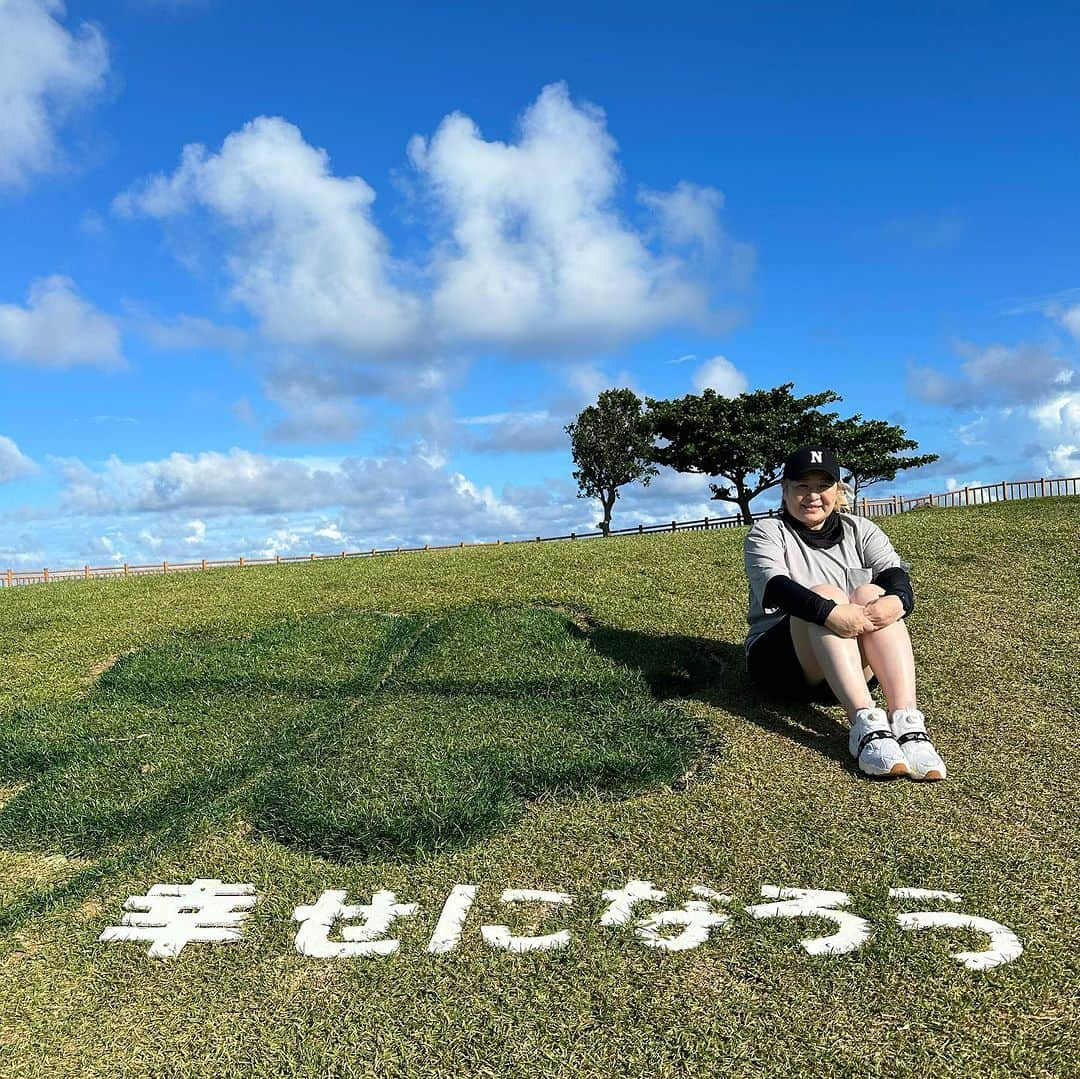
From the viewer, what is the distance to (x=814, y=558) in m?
5.40

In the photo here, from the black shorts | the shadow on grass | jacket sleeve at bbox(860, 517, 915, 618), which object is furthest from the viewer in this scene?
the black shorts

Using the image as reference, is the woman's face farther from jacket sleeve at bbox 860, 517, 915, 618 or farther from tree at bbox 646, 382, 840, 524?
tree at bbox 646, 382, 840, 524

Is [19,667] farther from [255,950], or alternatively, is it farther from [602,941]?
[602,941]

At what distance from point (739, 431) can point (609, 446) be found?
34.3ft

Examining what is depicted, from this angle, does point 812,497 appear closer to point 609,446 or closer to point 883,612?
point 883,612

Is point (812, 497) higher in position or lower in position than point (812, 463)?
lower

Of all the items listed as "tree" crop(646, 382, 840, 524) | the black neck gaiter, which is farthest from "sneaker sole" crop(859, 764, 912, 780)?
"tree" crop(646, 382, 840, 524)

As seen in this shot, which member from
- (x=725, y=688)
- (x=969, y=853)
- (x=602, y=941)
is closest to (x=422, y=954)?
(x=602, y=941)

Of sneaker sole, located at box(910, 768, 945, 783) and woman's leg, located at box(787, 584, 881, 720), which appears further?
woman's leg, located at box(787, 584, 881, 720)

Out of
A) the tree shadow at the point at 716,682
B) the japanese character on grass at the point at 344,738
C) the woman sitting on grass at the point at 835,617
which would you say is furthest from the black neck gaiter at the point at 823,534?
the japanese character on grass at the point at 344,738

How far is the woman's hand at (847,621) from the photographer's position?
185 inches

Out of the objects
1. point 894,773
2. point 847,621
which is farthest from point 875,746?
point 847,621

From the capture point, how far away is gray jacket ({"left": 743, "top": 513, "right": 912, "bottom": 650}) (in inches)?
208

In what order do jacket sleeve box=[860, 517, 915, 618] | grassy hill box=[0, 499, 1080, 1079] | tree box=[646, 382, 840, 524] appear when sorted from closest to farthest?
grassy hill box=[0, 499, 1080, 1079] → jacket sleeve box=[860, 517, 915, 618] → tree box=[646, 382, 840, 524]
